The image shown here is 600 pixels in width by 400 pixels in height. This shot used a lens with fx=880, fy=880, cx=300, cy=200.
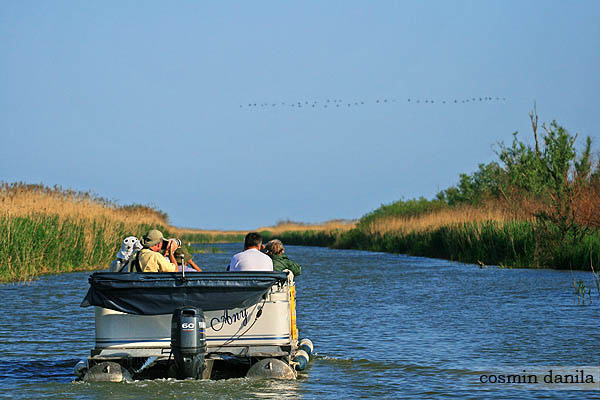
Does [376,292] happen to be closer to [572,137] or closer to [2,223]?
[2,223]

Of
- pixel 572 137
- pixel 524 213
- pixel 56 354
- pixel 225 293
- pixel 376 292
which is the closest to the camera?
pixel 225 293

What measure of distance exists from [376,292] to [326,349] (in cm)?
966

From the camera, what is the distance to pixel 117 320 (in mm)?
9133

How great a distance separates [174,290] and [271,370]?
51.3 inches

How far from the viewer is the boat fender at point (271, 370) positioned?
9102 mm

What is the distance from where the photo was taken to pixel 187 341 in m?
8.68

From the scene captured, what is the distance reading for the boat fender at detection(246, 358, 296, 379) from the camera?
9102 millimetres

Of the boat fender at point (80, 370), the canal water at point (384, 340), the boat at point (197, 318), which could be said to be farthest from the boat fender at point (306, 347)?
the boat fender at point (80, 370)

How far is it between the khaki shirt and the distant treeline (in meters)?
9.10

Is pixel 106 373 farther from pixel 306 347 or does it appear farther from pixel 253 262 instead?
pixel 306 347

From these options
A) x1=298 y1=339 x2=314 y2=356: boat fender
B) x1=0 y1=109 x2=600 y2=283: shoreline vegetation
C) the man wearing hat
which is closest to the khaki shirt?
the man wearing hat

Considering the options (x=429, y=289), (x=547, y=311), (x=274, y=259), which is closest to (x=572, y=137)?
(x=429, y=289)

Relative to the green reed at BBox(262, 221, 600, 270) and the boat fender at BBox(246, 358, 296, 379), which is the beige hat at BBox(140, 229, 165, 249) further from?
the green reed at BBox(262, 221, 600, 270)

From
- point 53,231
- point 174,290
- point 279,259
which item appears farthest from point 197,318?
point 53,231
